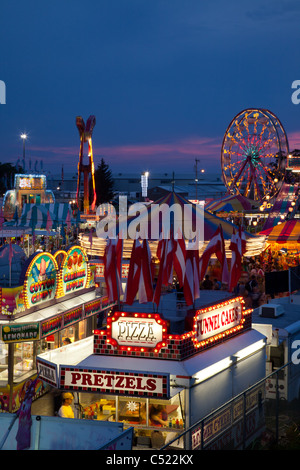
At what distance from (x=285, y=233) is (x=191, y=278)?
19.2 m

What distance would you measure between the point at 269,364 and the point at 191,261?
Result: 4173 millimetres

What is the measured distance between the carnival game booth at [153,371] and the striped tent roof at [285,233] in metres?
17.7

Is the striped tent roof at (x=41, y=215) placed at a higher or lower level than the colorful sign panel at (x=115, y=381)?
higher

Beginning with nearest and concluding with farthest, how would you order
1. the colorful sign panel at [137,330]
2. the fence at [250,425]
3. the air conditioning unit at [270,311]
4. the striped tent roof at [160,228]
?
the fence at [250,425]
the colorful sign panel at [137,330]
the air conditioning unit at [270,311]
the striped tent roof at [160,228]

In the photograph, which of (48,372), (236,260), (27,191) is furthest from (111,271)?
(27,191)

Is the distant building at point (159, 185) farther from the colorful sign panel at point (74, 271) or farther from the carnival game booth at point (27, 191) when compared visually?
the colorful sign panel at point (74, 271)

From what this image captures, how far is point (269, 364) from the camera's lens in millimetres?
13688

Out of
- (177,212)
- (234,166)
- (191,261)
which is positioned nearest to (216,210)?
(234,166)

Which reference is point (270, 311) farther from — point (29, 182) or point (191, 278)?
point (29, 182)

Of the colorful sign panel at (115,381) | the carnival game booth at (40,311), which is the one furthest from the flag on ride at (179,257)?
the carnival game booth at (40,311)

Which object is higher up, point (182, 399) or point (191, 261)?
point (191, 261)

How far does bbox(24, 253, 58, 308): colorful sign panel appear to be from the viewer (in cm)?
1306

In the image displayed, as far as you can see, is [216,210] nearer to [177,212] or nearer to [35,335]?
[177,212]

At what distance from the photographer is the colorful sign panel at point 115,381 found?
930cm
